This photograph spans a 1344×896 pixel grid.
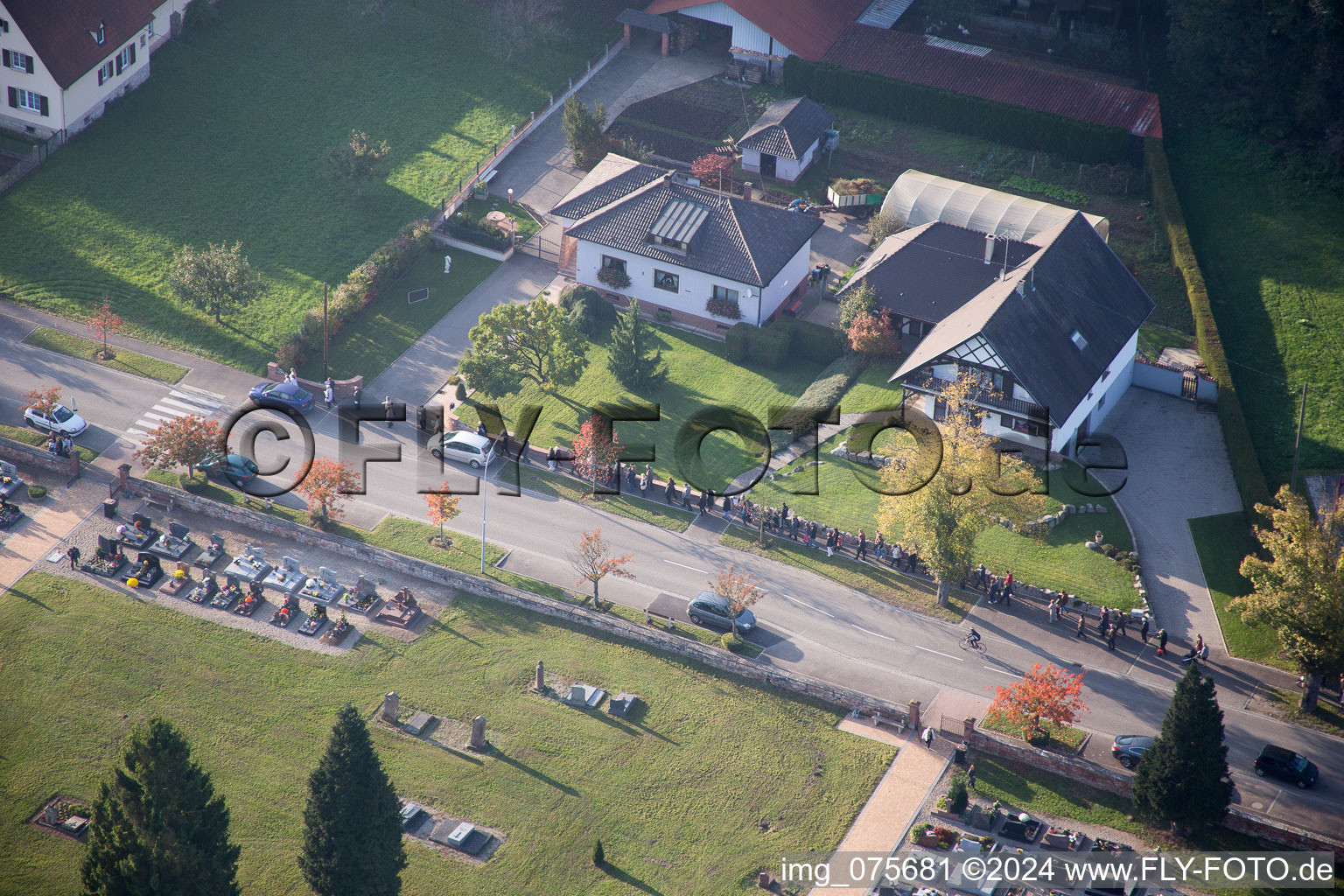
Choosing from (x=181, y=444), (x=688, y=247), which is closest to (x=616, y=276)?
(x=688, y=247)

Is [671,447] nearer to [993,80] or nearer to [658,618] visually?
[658,618]

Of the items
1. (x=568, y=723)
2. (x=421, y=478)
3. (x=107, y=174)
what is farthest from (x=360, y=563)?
(x=107, y=174)

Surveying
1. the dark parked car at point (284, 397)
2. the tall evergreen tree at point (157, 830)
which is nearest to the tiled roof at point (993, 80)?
the dark parked car at point (284, 397)

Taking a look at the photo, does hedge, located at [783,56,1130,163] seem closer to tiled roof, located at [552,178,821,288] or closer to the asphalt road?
tiled roof, located at [552,178,821,288]

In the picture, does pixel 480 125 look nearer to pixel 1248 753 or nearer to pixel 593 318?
pixel 593 318

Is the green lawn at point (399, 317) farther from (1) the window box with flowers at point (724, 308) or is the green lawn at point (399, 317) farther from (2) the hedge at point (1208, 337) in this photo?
(2) the hedge at point (1208, 337)

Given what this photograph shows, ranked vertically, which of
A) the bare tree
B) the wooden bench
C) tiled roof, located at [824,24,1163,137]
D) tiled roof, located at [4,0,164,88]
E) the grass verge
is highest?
tiled roof, located at [824,24,1163,137]

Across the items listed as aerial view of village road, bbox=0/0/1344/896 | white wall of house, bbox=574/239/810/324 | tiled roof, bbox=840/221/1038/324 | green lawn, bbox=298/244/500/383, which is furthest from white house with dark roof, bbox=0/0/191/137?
tiled roof, bbox=840/221/1038/324
